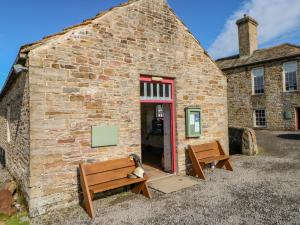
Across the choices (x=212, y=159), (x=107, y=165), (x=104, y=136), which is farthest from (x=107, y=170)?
(x=212, y=159)

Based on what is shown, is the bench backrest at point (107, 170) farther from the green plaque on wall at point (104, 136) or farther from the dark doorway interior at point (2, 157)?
the dark doorway interior at point (2, 157)

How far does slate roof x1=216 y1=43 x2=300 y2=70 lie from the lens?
1925 cm

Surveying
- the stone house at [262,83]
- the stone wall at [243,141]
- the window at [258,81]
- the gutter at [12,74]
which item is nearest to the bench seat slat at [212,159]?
the stone wall at [243,141]

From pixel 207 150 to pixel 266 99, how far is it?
14706 millimetres

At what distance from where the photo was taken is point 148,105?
14508 mm

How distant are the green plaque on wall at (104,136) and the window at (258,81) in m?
18.2

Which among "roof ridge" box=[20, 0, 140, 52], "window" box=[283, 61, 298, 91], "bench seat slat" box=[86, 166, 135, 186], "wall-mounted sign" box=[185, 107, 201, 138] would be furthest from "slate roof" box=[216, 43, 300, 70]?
"bench seat slat" box=[86, 166, 135, 186]

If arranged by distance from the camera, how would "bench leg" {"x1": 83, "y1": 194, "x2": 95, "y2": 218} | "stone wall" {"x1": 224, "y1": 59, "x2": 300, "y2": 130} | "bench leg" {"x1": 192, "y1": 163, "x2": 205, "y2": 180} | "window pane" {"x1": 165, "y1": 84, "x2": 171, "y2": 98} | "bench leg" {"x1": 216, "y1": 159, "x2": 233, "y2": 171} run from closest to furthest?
1. "bench leg" {"x1": 83, "y1": 194, "x2": 95, "y2": 218}
2. "bench leg" {"x1": 192, "y1": 163, "x2": 205, "y2": 180}
3. "window pane" {"x1": 165, "y1": 84, "x2": 171, "y2": 98}
4. "bench leg" {"x1": 216, "y1": 159, "x2": 233, "y2": 171}
5. "stone wall" {"x1": 224, "y1": 59, "x2": 300, "y2": 130}

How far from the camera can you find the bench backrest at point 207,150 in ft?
26.5

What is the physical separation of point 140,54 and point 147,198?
3.97 meters

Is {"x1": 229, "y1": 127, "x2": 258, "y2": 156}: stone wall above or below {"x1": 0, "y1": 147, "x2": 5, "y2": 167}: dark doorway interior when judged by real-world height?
above

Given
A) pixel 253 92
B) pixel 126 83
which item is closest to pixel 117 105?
pixel 126 83

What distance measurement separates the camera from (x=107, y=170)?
5930mm

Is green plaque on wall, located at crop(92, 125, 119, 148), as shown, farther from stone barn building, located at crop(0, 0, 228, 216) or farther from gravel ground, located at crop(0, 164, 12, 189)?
gravel ground, located at crop(0, 164, 12, 189)
